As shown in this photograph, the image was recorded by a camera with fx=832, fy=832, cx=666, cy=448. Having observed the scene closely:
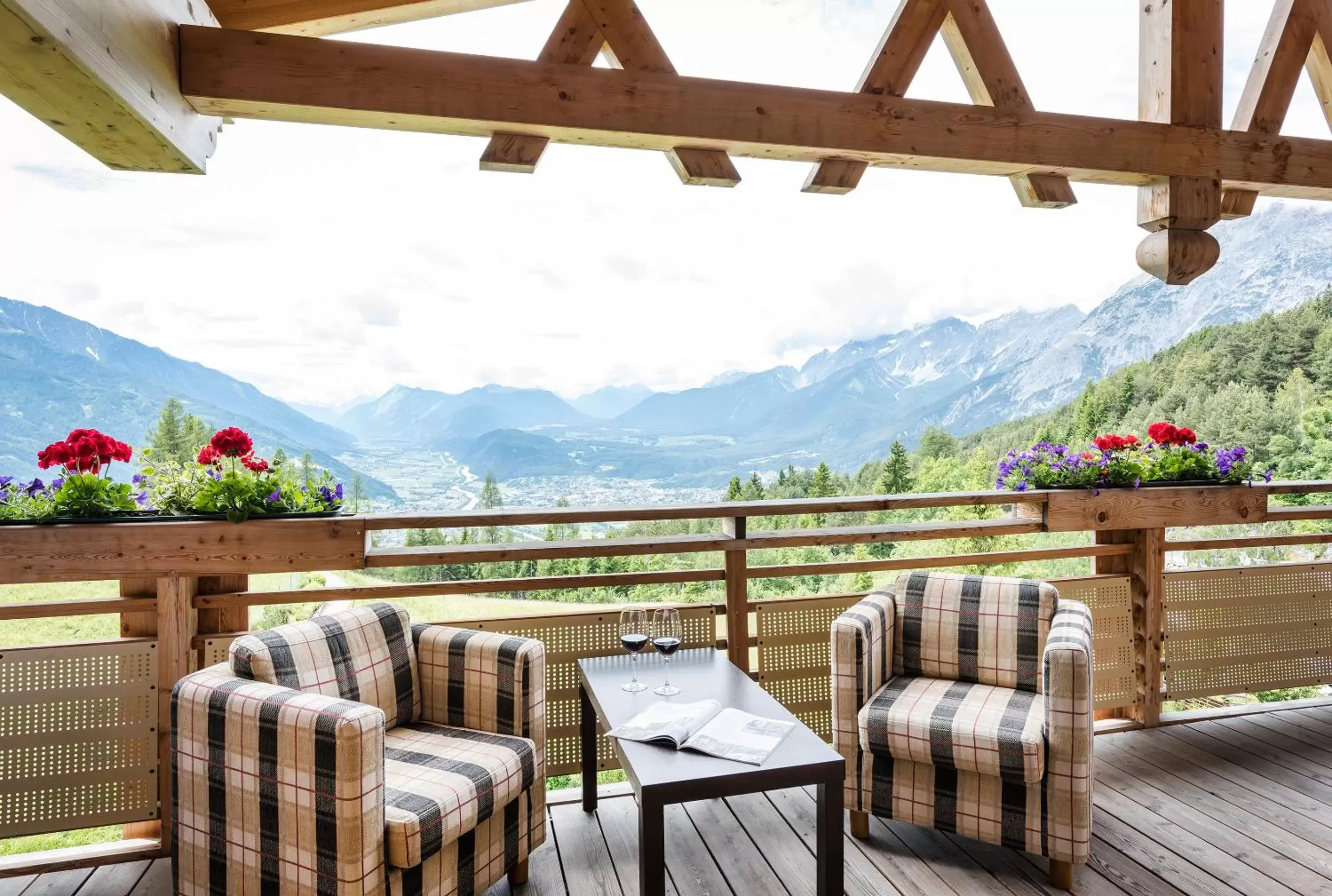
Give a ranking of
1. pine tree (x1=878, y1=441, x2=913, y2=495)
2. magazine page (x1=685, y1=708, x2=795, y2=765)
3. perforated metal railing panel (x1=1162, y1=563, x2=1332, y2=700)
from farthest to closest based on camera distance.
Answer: pine tree (x1=878, y1=441, x2=913, y2=495)
perforated metal railing panel (x1=1162, y1=563, x2=1332, y2=700)
magazine page (x1=685, y1=708, x2=795, y2=765)

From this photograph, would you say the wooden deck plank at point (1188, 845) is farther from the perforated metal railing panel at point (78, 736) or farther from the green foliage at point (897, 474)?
the green foliage at point (897, 474)

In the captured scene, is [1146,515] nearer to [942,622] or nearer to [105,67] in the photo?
[942,622]

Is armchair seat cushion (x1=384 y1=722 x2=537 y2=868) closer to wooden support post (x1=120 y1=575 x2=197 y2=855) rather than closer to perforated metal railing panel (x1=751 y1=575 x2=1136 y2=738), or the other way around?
wooden support post (x1=120 y1=575 x2=197 y2=855)

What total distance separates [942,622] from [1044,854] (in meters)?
0.75

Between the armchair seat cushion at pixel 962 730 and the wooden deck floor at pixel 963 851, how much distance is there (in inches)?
12.9

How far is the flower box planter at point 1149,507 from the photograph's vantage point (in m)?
3.34

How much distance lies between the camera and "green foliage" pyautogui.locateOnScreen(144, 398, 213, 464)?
8.83 m

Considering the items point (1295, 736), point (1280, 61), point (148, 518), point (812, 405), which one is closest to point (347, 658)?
point (148, 518)

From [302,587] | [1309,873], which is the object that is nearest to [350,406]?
[302,587]

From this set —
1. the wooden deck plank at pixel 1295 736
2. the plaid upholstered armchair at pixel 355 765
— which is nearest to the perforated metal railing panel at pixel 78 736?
the plaid upholstered armchair at pixel 355 765

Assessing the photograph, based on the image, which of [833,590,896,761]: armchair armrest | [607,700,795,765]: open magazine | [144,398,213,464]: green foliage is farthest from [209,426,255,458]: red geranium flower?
[144,398,213,464]: green foliage

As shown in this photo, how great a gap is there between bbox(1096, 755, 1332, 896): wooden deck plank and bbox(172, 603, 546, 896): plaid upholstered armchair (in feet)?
6.76

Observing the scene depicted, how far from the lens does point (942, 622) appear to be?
284cm

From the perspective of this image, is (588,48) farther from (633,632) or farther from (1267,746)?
(1267,746)
